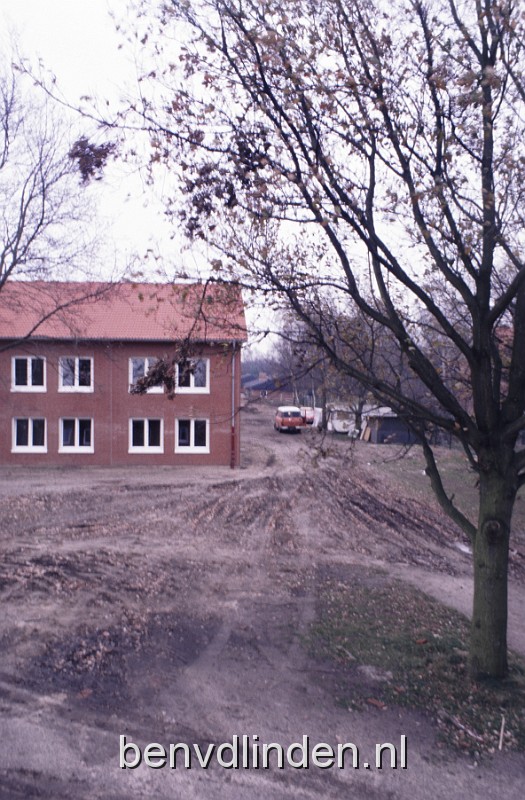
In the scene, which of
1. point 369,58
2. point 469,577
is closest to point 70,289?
point 469,577

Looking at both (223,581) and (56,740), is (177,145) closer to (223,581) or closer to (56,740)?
(56,740)

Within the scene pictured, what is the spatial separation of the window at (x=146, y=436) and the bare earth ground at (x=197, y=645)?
1031cm

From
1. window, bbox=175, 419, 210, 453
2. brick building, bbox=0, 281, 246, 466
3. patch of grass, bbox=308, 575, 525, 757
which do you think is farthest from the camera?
window, bbox=175, 419, 210, 453

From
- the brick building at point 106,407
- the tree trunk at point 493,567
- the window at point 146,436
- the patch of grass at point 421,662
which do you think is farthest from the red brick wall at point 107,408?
the tree trunk at point 493,567

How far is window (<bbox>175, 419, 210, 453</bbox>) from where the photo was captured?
30.6m

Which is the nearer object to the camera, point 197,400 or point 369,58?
point 369,58

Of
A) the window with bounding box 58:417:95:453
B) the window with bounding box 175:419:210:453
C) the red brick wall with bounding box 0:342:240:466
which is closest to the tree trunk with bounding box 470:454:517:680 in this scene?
the red brick wall with bounding box 0:342:240:466

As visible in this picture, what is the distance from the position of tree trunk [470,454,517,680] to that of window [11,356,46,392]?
85.8ft

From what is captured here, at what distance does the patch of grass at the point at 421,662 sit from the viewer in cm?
596

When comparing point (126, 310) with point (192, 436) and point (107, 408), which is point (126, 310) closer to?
point (107, 408)

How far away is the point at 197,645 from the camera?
8094 mm

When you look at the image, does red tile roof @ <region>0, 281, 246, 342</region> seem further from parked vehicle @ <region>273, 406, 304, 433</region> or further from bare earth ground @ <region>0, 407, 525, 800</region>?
parked vehicle @ <region>273, 406, 304, 433</region>

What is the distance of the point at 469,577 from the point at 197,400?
18.0 m

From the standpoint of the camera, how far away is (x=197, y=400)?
99.5 ft
